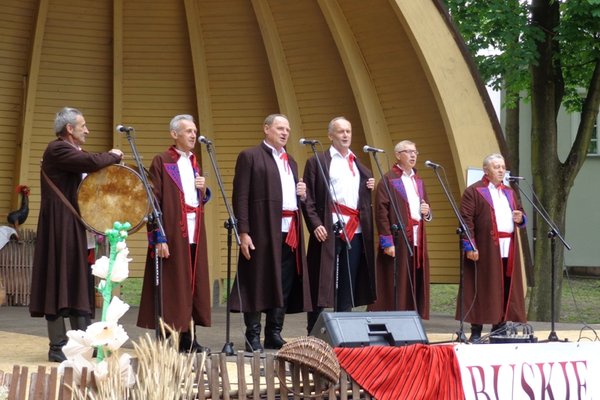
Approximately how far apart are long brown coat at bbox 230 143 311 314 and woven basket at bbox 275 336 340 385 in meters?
2.54

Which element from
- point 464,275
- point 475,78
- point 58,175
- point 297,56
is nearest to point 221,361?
point 58,175

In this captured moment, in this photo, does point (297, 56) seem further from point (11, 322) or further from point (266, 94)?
point (11, 322)

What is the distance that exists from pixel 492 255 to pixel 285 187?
2.43 m

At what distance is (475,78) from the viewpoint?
12.0 m

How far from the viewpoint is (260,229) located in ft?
29.3

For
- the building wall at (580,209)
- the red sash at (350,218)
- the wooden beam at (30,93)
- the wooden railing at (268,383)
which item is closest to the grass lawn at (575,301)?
the building wall at (580,209)

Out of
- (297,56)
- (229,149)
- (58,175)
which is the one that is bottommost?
(58,175)

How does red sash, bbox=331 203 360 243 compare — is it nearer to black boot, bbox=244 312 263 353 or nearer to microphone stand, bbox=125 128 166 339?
black boot, bbox=244 312 263 353

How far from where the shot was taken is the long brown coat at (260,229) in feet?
29.2

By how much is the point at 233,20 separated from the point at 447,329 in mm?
4679

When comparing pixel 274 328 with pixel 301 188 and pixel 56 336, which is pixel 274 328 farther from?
pixel 56 336

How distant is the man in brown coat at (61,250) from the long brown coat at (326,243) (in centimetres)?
199

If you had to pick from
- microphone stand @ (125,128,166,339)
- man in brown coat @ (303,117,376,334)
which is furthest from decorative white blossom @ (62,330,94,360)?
man in brown coat @ (303,117,376,334)

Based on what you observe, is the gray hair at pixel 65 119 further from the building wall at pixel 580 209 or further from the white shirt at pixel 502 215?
the building wall at pixel 580 209
